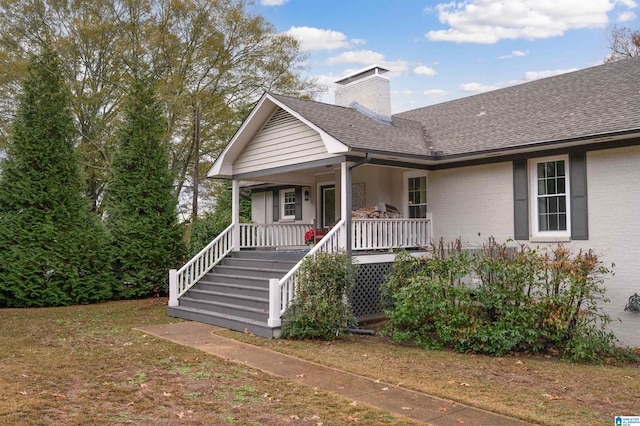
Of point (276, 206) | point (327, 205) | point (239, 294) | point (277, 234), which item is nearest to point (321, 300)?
point (239, 294)

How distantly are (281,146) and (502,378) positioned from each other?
7.82m

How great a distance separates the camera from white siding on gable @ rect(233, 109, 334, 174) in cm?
1173

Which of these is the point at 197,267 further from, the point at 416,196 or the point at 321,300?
the point at 416,196

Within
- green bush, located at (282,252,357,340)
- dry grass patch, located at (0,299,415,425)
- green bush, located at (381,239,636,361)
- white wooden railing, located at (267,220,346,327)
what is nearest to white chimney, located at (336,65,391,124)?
white wooden railing, located at (267,220,346,327)

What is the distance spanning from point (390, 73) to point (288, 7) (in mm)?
8612

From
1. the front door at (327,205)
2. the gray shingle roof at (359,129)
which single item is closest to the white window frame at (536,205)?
the gray shingle roof at (359,129)

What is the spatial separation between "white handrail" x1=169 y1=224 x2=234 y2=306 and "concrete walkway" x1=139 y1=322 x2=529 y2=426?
A: 9.02 feet

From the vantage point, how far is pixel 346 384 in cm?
623

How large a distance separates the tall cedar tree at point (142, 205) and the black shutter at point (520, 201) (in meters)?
9.90

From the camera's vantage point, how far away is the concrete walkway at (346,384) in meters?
5.05

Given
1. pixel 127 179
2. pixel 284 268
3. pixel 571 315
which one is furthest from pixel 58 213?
pixel 571 315

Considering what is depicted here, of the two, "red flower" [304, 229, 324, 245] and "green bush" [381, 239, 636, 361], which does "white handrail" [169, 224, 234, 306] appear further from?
"green bush" [381, 239, 636, 361]

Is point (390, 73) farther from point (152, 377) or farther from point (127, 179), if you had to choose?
point (152, 377)

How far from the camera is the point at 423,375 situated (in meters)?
6.69
